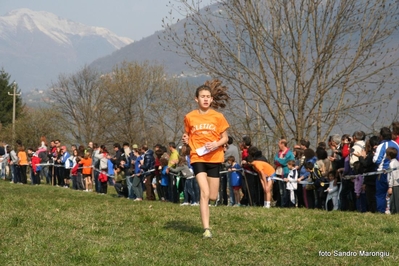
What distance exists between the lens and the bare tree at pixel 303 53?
2497 cm

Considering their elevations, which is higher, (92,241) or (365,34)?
(365,34)

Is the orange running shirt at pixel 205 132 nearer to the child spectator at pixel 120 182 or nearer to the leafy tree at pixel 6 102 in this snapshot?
the child spectator at pixel 120 182

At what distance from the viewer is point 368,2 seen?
24422 mm

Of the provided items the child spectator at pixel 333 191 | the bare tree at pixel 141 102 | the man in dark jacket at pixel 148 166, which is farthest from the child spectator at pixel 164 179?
the bare tree at pixel 141 102

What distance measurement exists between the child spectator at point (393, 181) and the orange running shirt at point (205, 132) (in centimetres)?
522

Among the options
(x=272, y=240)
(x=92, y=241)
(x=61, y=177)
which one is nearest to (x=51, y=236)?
(x=92, y=241)

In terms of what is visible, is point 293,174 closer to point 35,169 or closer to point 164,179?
point 164,179

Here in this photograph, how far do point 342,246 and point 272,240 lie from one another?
3.50 feet

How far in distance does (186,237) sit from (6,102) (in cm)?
7781

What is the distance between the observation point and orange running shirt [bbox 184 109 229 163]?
33.7 ft

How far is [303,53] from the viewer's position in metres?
26.1

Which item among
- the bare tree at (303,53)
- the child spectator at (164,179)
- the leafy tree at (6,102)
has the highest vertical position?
the leafy tree at (6,102)

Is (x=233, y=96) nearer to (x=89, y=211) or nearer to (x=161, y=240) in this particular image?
(x=89, y=211)

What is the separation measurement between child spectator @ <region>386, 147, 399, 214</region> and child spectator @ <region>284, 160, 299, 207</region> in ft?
12.4
